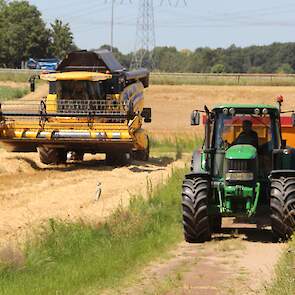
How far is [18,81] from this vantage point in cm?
6106

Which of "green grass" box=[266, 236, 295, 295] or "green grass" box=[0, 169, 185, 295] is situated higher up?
"green grass" box=[266, 236, 295, 295]

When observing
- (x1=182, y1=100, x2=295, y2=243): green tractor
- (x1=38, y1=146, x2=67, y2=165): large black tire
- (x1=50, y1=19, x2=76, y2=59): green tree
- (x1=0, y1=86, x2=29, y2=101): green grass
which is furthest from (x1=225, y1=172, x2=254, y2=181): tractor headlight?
(x1=50, y1=19, x2=76, y2=59): green tree

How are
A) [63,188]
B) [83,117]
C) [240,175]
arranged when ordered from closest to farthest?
1. [240,175]
2. [63,188]
3. [83,117]

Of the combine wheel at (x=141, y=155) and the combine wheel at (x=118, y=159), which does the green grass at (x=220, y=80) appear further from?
the combine wheel at (x=118, y=159)

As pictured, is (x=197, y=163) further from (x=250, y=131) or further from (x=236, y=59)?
(x=236, y=59)

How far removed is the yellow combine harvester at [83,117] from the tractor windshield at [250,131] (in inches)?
352

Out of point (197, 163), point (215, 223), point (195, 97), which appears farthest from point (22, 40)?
point (215, 223)

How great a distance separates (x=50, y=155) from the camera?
23.9 m

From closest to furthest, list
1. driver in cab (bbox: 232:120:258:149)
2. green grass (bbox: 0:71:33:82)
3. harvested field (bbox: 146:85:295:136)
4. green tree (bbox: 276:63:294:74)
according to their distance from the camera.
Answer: driver in cab (bbox: 232:120:258:149) → harvested field (bbox: 146:85:295:136) → green grass (bbox: 0:71:33:82) → green tree (bbox: 276:63:294:74)

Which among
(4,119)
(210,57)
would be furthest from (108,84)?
(210,57)

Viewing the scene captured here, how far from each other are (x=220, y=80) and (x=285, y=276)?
2066 inches

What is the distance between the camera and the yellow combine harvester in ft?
72.4

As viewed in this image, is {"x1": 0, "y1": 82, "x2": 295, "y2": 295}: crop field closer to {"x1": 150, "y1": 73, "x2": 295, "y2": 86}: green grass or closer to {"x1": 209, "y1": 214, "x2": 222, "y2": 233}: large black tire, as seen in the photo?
{"x1": 209, "y1": 214, "x2": 222, "y2": 233}: large black tire

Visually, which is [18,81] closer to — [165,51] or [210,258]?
[210,258]
